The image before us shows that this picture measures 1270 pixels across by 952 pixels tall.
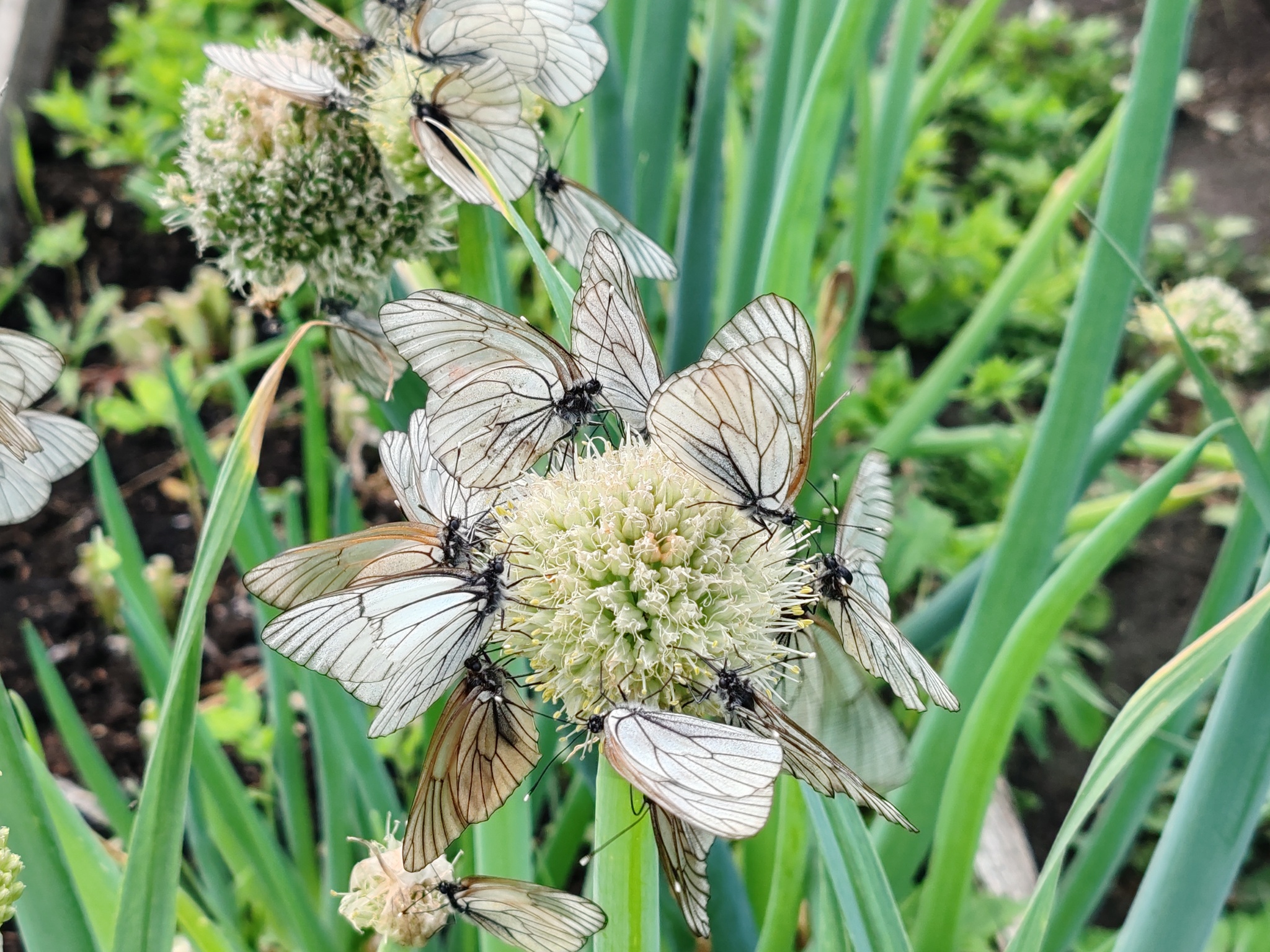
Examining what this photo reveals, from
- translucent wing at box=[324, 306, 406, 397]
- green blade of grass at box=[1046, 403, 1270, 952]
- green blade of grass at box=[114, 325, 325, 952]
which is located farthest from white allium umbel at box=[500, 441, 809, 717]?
green blade of grass at box=[1046, 403, 1270, 952]

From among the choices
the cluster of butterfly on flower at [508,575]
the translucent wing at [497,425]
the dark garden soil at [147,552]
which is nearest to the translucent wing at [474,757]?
the cluster of butterfly on flower at [508,575]

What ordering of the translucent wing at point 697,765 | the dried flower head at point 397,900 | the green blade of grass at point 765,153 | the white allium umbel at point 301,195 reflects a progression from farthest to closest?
1. the green blade of grass at point 765,153
2. the white allium umbel at point 301,195
3. the dried flower head at point 397,900
4. the translucent wing at point 697,765

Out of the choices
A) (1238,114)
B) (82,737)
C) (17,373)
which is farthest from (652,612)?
(1238,114)

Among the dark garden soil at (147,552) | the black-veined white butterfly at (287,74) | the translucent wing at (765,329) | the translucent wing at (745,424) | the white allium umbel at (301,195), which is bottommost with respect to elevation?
the dark garden soil at (147,552)

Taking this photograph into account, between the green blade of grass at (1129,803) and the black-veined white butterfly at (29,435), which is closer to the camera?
the black-veined white butterfly at (29,435)

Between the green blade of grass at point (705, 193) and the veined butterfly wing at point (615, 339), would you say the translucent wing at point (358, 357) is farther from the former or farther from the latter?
the green blade of grass at point (705, 193)

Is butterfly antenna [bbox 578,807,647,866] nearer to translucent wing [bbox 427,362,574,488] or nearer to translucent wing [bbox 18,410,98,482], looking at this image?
translucent wing [bbox 427,362,574,488]

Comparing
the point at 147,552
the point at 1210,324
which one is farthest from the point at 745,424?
the point at 147,552

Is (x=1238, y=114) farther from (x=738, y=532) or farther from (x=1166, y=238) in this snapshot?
(x=738, y=532)
